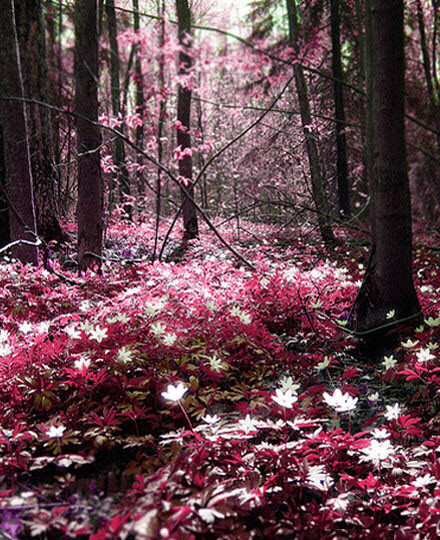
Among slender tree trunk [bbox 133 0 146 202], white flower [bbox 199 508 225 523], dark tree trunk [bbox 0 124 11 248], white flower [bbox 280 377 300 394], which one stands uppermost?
slender tree trunk [bbox 133 0 146 202]

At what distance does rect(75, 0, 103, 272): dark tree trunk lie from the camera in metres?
5.65

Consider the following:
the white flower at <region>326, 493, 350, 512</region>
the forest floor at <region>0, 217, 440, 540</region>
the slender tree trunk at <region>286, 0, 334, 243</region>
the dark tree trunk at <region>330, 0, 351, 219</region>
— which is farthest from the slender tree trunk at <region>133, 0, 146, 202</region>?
the dark tree trunk at <region>330, 0, 351, 219</region>

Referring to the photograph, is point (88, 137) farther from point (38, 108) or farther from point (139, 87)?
point (139, 87)

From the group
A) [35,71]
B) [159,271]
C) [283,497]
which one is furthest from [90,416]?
[35,71]

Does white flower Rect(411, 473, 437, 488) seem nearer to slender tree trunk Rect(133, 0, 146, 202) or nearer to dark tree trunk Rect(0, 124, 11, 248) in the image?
slender tree trunk Rect(133, 0, 146, 202)

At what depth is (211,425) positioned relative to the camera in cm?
189

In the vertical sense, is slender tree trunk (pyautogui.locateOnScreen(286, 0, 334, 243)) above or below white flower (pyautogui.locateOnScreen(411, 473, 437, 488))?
above

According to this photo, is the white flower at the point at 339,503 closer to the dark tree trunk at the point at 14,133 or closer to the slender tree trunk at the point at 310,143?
the dark tree trunk at the point at 14,133

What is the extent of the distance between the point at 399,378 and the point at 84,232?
186 inches

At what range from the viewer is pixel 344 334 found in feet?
11.1

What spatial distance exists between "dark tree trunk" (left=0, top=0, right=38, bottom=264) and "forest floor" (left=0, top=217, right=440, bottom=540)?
2.10m

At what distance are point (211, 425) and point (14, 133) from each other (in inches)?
213

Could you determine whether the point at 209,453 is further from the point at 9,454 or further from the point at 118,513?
the point at 9,454

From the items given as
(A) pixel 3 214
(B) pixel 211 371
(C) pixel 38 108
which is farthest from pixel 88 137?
(B) pixel 211 371
